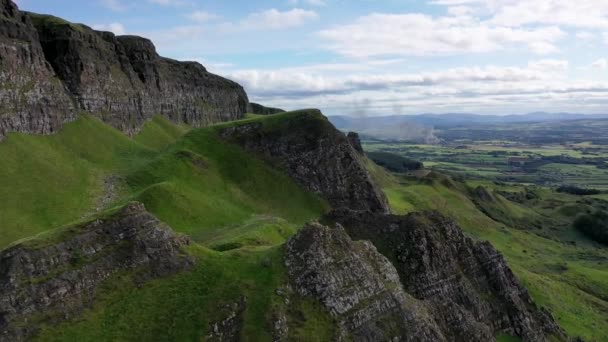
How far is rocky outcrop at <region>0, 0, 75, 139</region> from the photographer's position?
8550 centimetres

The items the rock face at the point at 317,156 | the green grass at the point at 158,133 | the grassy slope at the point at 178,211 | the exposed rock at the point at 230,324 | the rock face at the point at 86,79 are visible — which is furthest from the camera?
the green grass at the point at 158,133

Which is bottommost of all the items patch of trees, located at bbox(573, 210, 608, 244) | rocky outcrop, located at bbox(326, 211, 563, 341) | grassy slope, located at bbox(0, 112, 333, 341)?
patch of trees, located at bbox(573, 210, 608, 244)

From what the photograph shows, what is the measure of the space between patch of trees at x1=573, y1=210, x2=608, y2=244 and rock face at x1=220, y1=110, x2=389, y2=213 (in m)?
90.1

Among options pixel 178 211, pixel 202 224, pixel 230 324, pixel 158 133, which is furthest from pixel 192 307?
pixel 158 133

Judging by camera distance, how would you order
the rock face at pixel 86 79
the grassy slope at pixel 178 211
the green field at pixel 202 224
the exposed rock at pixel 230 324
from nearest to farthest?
1. the exposed rock at pixel 230 324
2. the grassy slope at pixel 178 211
3. the green field at pixel 202 224
4. the rock face at pixel 86 79

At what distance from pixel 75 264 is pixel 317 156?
210 feet

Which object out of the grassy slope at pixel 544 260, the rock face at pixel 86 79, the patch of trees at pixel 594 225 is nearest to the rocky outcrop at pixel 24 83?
the rock face at pixel 86 79

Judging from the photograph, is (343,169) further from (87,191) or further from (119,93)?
(119,93)

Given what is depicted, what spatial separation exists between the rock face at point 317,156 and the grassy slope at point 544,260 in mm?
23270

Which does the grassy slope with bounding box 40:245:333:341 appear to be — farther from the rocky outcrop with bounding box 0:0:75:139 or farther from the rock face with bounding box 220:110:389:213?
the rocky outcrop with bounding box 0:0:75:139

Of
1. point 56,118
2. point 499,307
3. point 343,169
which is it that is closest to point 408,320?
point 499,307

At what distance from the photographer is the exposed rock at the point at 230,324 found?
124 ft

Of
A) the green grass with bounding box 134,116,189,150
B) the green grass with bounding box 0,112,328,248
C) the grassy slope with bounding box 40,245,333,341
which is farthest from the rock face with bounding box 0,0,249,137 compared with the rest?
the grassy slope with bounding box 40,245,333,341

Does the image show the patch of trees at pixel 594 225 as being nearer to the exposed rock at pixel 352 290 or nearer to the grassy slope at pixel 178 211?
the grassy slope at pixel 178 211
